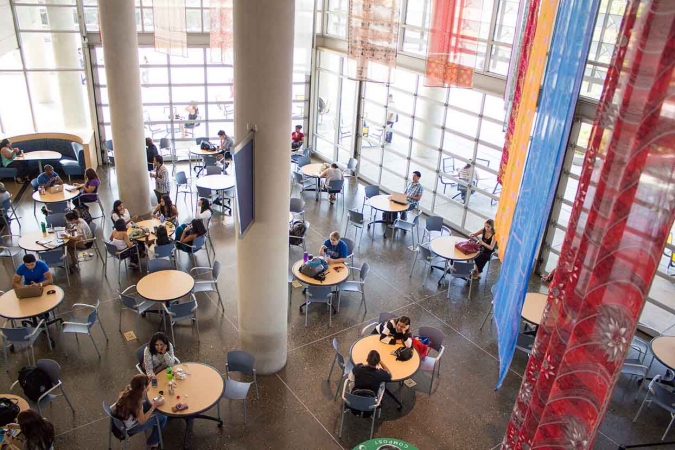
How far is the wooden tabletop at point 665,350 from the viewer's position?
7270mm

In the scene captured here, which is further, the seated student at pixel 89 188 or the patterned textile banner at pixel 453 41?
the seated student at pixel 89 188

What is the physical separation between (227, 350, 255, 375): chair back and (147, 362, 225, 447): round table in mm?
342

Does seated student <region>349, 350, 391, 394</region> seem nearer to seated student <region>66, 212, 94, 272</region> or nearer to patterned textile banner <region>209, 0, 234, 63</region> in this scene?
seated student <region>66, 212, 94, 272</region>

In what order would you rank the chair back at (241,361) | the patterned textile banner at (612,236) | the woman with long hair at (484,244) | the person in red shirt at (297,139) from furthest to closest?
the person in red shirt at (297,139)
the woman with long hair at (484,244)
the chair back at (241,361)
the patterned textile banner at (612,236)

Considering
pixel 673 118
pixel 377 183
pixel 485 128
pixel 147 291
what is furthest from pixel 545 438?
pixel 485 128

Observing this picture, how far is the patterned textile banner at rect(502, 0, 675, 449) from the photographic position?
2.64m

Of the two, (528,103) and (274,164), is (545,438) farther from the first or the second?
(274,164)

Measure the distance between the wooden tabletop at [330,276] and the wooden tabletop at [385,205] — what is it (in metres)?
2.67

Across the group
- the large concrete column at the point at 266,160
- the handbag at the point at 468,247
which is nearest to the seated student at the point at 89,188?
the large concrete column at the point at 266,160

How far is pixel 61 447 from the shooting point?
6332 mm

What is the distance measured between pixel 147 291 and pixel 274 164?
3132 millimetres

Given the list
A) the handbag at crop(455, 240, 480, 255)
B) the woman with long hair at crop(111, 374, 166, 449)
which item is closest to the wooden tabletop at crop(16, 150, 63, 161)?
the woman with long hair at crop(111, 374, 166, 449)

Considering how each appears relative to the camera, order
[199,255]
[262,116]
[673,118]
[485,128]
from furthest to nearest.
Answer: [485,128] → [199,255] → [262,116] → [673,118]

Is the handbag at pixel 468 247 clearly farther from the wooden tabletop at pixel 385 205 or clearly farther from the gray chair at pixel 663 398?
the gray chair at pixel 663 398
